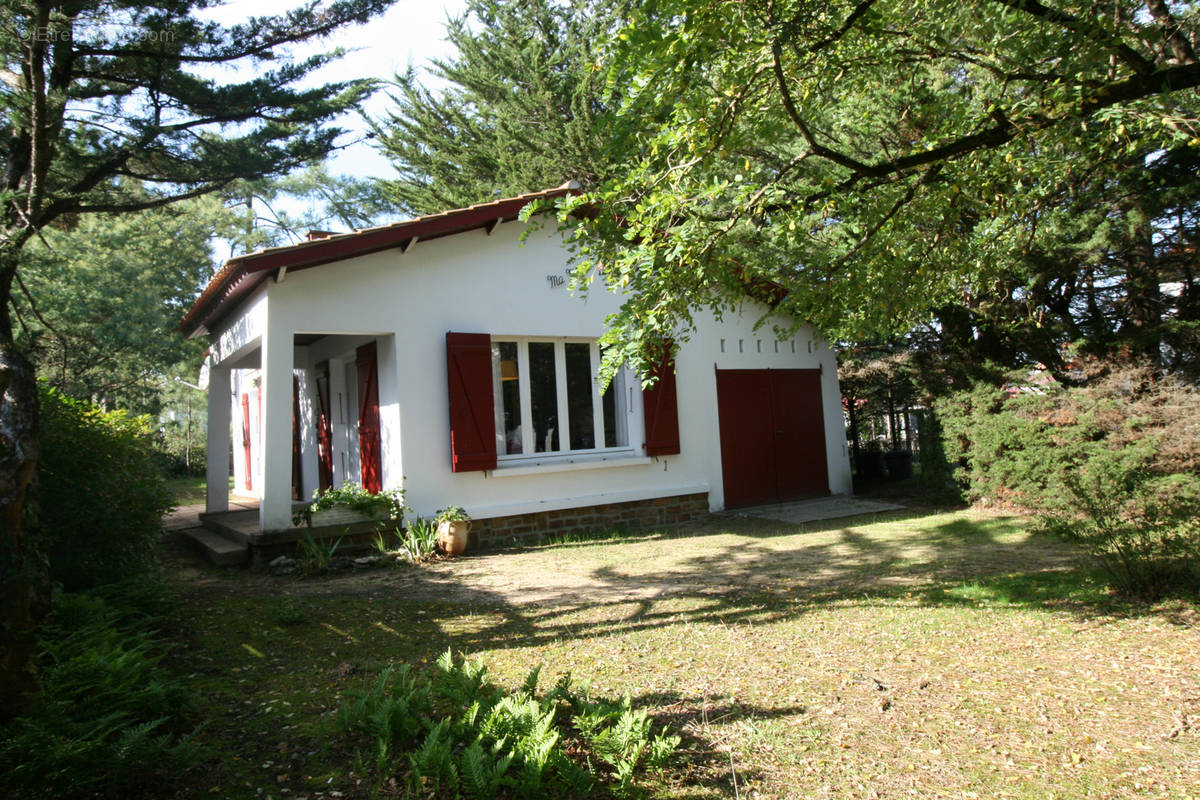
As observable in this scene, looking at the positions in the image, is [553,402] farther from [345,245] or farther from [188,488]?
[188,488]

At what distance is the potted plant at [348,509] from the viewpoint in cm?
787

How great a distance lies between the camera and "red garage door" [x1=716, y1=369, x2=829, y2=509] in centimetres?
1109

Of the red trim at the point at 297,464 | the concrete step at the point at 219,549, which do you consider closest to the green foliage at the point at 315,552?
the concrete step at the point at 219,549

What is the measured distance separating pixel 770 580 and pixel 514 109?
41.9ft

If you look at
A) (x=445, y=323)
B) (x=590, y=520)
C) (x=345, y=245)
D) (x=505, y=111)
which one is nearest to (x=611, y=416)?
(x=590, y=520)

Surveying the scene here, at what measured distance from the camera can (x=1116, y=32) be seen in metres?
4.26

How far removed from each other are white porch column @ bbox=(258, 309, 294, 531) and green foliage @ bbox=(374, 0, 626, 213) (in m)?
8.33

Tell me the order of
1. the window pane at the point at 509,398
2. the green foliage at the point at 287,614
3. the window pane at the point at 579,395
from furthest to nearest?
the window pane at the point at 579,395
the window pane at the point at 509,398
the green foliage at the point at 287,614

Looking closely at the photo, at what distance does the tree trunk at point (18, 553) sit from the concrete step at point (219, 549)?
508cm

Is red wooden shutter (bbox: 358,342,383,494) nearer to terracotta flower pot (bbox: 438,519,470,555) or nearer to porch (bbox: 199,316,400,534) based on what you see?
porch (bbox: 199,316,400,534)

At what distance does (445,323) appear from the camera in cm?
882

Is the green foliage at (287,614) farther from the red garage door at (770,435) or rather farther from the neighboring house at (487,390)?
the red garage door at (770,435)

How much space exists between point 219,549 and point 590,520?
4.34 metres

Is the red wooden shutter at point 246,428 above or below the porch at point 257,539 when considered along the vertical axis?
above
